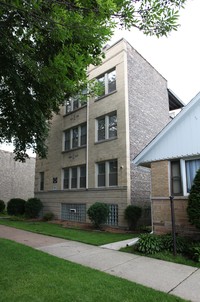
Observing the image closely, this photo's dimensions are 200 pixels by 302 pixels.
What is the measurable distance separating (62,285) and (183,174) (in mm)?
6076

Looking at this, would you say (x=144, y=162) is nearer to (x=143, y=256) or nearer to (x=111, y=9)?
(x=143, y=256)

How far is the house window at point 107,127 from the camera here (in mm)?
15438

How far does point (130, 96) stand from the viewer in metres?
15.3

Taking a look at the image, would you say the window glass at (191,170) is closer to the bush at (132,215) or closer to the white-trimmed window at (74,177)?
the bush at (132,215)

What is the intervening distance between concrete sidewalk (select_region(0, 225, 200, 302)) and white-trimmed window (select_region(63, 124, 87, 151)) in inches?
387

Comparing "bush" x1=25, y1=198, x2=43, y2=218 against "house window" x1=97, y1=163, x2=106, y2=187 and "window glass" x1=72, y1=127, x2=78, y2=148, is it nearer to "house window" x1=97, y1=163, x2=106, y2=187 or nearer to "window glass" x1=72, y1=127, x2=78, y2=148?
"window glass" x1=72, y1=127, x2=78, y2=148

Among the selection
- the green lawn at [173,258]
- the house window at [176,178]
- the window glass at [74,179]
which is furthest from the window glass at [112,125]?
the green lawn at [173,258]

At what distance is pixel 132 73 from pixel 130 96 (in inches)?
74.6

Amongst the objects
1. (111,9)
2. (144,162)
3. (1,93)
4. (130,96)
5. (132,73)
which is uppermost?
(132,73)

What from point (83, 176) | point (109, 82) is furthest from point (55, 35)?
point (83, 176)

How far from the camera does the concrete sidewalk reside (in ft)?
15.8

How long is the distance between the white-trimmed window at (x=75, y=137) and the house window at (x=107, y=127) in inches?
64.8

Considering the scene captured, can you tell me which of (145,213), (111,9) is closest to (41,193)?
(145,213)

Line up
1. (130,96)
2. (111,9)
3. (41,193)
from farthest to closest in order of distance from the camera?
(41,193) < (130,96) < (111,9)
